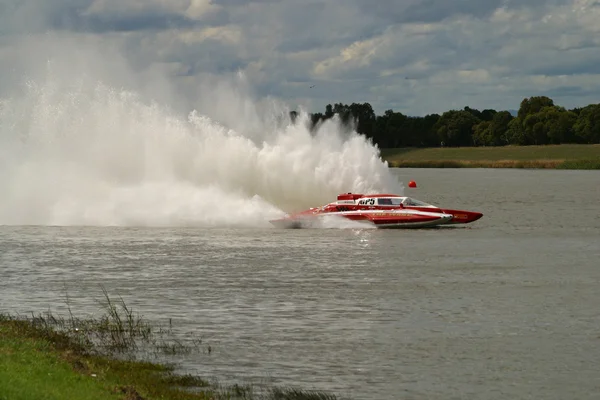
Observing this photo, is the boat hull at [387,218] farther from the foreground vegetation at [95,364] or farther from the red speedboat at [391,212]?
the foreground vegetation at [95,364]

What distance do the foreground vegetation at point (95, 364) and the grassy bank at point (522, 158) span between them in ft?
434

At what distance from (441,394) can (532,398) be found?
5.64 feet

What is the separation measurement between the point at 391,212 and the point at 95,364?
115 ft

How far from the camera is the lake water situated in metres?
21.3

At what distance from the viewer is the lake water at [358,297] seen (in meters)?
21.3

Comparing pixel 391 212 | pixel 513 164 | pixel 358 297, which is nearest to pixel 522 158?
pixel 513 164

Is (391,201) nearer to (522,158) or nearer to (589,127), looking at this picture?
(522,158)

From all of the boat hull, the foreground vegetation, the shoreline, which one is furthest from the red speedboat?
the shoreline

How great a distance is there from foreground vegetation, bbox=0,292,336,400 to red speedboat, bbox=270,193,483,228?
28035mm

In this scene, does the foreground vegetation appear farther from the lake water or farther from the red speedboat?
the red speedboat

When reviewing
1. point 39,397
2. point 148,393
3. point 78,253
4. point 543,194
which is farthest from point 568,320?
point 543,194

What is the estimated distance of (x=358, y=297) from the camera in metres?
31.5

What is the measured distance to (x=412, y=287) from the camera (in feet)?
111

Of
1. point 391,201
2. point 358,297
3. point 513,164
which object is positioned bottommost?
point 358,297
